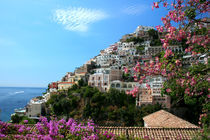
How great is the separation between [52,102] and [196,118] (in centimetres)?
3038

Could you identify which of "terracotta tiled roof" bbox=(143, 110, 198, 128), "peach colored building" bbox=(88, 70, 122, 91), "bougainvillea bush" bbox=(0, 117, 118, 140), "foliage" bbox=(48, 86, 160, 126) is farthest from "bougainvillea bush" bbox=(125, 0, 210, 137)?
"peach colored building" bbox=(88, 70, 122, 91)

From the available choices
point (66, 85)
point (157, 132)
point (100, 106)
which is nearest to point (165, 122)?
point (157, 132)

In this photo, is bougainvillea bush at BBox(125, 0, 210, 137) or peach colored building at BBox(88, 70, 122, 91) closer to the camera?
bougainvillea bush at BBox(125, 0, 210, 137)

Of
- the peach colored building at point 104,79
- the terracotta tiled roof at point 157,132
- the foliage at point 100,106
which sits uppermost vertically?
the peach colored building at point 104,79

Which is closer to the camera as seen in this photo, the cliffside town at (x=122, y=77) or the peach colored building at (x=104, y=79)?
the cliffside town at (x=122, y=77)

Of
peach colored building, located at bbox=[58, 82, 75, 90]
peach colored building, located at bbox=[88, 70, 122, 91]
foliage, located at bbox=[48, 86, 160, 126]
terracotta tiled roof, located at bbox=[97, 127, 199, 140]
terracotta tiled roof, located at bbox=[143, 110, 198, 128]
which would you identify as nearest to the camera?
terracotta tiled roof, located at bbox=[97, 127, 199, 140]

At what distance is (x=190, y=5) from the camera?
4.97 meters

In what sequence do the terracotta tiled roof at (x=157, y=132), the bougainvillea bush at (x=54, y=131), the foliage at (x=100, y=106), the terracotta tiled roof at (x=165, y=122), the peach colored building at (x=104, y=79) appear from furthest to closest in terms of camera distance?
the peach colored building at (x=104, y=79) → the foliage at (x=100, y=106) → the terracotta tiled roof at (x=165, y=122) → the terracotta tiled roof at (x=157, y=132) → the bougainvillea bush at (x=54, y=131)

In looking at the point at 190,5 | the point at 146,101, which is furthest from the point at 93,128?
the point at 146,101

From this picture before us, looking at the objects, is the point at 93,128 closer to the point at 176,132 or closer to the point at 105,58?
the point at 176,132

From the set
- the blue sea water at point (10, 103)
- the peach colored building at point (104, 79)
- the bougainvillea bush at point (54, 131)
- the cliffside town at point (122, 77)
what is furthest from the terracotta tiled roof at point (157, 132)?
the peach colored building at point (104, 79)

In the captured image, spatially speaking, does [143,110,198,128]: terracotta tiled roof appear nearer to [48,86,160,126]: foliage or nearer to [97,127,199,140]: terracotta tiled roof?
[97,127,199,140]: terracotta tiled roof

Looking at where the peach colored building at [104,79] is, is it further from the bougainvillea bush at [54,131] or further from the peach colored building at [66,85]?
the bougainvillea bush at [54,131]

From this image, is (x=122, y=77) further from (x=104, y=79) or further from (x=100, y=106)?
(x=100, y=106)
